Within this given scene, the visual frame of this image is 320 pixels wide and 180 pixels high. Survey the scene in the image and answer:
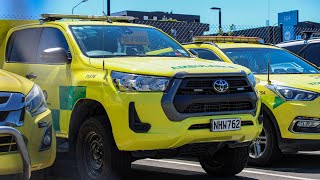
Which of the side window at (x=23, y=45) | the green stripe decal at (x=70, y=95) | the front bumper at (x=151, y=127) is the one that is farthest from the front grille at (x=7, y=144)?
the side window at (x=23, y=45)

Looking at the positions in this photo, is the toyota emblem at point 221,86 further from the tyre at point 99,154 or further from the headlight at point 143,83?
the tyre at point 99,154

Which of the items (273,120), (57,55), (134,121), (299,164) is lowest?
(299,164)

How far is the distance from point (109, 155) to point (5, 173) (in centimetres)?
119

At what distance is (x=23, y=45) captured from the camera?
7.39 meters

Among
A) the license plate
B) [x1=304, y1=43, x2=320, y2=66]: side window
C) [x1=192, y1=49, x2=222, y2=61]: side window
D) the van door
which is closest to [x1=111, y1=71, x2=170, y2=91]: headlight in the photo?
the license plate

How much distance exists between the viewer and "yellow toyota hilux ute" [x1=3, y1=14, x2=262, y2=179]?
191 inches

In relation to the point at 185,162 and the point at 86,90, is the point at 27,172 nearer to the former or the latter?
the point at 86,90

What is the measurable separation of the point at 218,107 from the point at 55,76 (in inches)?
76.7

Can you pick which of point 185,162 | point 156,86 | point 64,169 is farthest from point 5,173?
point 185,162

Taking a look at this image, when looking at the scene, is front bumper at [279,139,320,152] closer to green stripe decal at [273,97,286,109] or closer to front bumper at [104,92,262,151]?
green stripe decal at [273,97,286,109]

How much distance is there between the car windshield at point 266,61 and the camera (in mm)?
7605

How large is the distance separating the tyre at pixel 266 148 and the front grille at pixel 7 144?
3.38 m

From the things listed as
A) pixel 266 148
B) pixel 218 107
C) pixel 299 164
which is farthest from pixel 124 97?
pixel 299 164

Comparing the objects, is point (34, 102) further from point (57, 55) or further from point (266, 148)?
point (266, 148)
